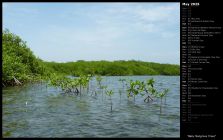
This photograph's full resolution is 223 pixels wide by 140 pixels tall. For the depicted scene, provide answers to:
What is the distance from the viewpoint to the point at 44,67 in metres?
38.8

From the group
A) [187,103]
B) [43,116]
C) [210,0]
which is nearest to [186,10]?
[210,0]

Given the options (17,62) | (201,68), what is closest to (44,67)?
(17,62)

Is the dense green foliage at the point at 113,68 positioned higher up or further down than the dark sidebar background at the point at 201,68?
higher up

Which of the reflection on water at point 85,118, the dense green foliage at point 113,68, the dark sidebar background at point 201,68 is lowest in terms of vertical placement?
the reflection on water at point 85,118

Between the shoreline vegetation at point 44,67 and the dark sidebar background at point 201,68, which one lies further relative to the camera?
the shoreline vegetation at point 44,67

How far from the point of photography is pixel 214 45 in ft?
26.9

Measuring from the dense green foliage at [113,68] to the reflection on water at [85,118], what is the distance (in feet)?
125

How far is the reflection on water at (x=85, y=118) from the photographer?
1368 centimetres

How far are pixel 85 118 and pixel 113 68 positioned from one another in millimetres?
54430

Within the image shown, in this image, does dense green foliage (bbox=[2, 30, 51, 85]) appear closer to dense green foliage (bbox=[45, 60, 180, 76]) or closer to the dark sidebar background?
the dark sidebar background

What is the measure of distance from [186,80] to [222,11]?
175 cm

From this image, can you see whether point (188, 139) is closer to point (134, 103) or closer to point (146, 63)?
point (134, 103)

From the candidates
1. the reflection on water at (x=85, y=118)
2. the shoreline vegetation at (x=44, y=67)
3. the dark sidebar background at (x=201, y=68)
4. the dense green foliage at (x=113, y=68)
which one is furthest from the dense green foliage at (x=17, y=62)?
the dense green foliage at (x=113, y=68)

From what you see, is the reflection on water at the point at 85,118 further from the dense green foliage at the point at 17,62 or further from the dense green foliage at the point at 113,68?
the dense green foliage at the point at 113,68
